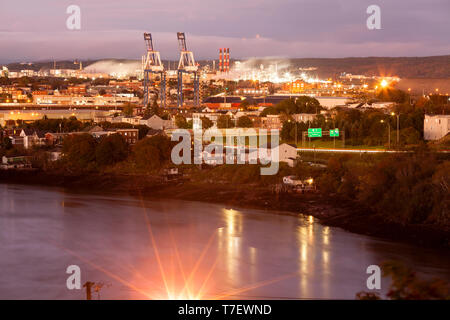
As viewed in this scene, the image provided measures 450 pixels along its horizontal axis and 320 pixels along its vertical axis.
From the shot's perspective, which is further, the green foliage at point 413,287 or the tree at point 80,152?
the tree at point 80,152

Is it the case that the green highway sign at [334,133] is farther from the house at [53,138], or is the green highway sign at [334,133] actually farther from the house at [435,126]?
the house at [53,138]

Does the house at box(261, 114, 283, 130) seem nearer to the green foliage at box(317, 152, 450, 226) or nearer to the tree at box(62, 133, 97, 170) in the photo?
the tree at box(62, 133, 97, 170)

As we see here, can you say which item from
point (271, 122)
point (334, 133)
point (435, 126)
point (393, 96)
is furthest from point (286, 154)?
point (393, 96)

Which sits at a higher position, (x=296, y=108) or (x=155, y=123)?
(x=296, y=108)

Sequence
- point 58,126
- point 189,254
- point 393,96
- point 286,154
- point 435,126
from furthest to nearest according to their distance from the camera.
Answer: point 393,96
point 58,126
point 435,126
point 286,154
point 189,254

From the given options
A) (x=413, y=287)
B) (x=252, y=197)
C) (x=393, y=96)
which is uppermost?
(x=393, y=96)

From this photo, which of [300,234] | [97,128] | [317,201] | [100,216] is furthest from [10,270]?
[97,128]

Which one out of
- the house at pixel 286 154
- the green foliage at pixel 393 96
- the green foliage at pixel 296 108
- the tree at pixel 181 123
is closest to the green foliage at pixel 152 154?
the house at pixel 286 154

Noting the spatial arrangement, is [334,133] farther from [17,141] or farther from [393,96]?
[393,96]

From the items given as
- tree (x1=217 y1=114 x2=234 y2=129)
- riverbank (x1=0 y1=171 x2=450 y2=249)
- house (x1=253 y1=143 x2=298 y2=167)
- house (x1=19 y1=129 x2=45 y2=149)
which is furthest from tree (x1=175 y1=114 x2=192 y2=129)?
house (x1=253 y1=143 x2=298 y2=167)
